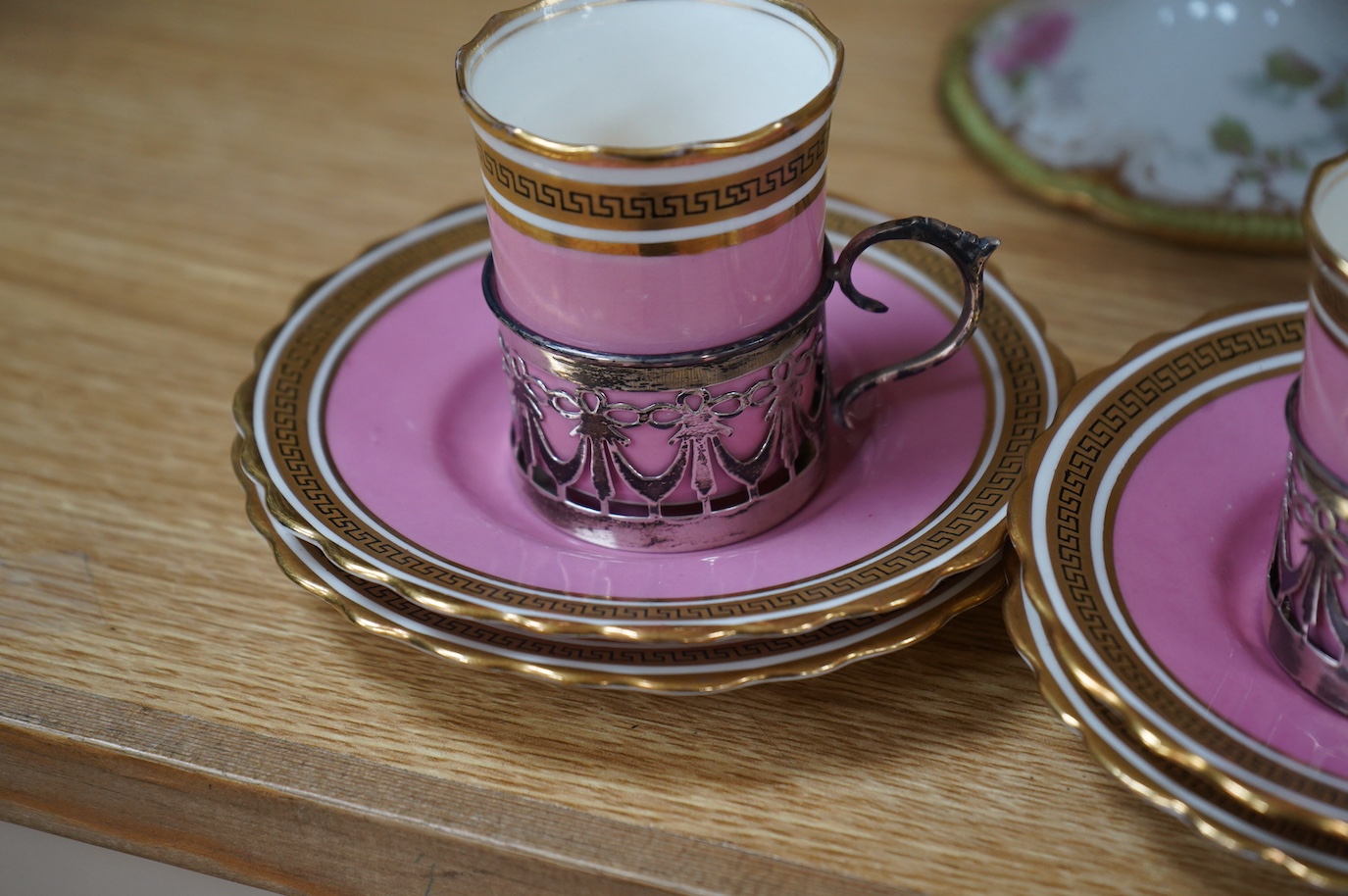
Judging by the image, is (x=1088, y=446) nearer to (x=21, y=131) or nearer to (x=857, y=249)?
(x=857, y=249)

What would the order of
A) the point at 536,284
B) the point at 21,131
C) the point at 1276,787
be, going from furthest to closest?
the point at 21,131 < the point at 536,284 < the point at 1276,787

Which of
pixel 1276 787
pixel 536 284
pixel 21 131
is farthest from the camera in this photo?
pixel 21 131

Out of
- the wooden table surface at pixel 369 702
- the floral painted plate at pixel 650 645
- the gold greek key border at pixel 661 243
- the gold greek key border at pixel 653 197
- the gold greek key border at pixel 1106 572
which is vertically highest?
the gold greek key border at pixel 653 197

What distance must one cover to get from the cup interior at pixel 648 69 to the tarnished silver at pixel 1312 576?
9.5 inches

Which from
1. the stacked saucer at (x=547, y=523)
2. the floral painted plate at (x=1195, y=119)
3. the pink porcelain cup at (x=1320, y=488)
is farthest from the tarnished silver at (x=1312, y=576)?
the floral painted plate at (x=1195, y=119)

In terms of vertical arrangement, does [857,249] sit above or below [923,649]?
above

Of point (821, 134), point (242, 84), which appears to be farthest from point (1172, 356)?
point (242, 84)

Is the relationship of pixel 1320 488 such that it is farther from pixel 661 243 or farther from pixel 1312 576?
pixel 661 243

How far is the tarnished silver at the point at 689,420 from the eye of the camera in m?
0.50

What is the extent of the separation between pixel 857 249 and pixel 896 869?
25 centimetres

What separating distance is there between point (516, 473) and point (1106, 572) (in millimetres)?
271

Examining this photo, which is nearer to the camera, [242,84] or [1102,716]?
[1102,716]

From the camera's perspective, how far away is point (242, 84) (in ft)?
3.34

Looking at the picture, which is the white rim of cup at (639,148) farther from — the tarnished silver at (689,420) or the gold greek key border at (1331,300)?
the gold greek key border at (1331,300)
